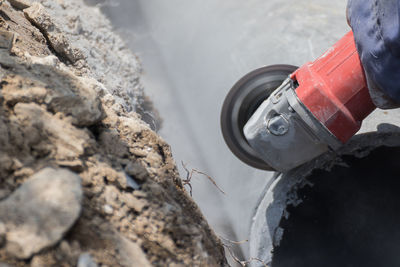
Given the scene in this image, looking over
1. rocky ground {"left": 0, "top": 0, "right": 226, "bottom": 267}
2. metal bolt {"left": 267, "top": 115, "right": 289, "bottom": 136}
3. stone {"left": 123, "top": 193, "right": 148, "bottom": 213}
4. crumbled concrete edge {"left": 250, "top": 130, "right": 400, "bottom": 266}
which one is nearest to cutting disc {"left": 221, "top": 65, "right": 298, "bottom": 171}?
crumbled concrete edge {"left": 250, "top": 130, "right": 400, "bottom": 266}

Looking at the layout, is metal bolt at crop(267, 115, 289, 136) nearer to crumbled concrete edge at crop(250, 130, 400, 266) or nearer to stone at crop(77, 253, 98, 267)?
crumbled concrete edge at crop(250, 130, 400, 266)

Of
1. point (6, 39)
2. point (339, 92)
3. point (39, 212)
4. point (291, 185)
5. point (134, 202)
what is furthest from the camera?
point (291, 185)

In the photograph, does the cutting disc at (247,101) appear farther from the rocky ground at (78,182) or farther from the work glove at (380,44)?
the rocky ground at (78,182)

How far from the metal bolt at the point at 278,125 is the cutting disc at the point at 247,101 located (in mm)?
339

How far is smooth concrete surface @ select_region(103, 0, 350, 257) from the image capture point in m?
1.91

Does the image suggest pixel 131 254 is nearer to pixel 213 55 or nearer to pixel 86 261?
pixel 86 261

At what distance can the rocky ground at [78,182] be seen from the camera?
63cm

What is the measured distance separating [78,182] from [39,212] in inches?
3.9

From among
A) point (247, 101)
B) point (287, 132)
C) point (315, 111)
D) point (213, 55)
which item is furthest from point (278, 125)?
point (213, 55)

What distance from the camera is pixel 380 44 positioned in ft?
3.14

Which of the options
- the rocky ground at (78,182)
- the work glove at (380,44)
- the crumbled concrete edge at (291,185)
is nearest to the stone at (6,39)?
the rocky ground at (78,182)

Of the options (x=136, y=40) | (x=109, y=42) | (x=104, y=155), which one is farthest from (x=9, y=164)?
(x=136, y=40)

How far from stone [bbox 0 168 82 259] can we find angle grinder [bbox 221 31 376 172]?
2.72ft

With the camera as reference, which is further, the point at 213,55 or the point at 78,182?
the point at 213,55
